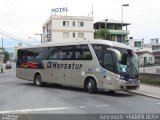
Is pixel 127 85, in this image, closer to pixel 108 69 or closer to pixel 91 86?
pixel 108 69

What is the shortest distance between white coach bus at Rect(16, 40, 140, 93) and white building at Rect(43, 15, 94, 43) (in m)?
63.6

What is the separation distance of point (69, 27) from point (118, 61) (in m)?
74.4


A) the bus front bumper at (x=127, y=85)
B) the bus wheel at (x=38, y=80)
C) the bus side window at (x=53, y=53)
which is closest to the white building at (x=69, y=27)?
the bus wheel at (x=38, y=80)

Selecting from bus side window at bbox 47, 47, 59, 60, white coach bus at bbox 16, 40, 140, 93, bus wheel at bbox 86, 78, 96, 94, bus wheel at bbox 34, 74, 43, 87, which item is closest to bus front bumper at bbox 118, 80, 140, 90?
white coach bus at bbox 16, 40, 140, 93

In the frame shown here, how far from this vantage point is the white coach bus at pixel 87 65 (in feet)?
66.0

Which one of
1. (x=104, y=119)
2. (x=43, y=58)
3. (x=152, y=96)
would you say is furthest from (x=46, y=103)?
(x=43, y=58)

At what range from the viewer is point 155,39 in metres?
149

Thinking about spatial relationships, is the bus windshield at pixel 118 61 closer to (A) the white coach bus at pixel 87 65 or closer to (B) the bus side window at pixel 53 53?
(A) the white coach bus at pixel 87 65

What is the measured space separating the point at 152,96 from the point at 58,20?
74.4 meters

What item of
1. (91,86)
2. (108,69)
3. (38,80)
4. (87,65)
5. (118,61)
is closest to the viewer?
(118,61)

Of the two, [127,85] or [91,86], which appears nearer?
[127,85]

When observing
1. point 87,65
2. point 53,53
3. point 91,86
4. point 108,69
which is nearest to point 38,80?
point 53,53

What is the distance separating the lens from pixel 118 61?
19969 millimetres

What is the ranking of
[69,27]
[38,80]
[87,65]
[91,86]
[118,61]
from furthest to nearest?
1. [69,27]
2. [38,80]
3. [87,65]
4. [91,86]
5. [118,61]
